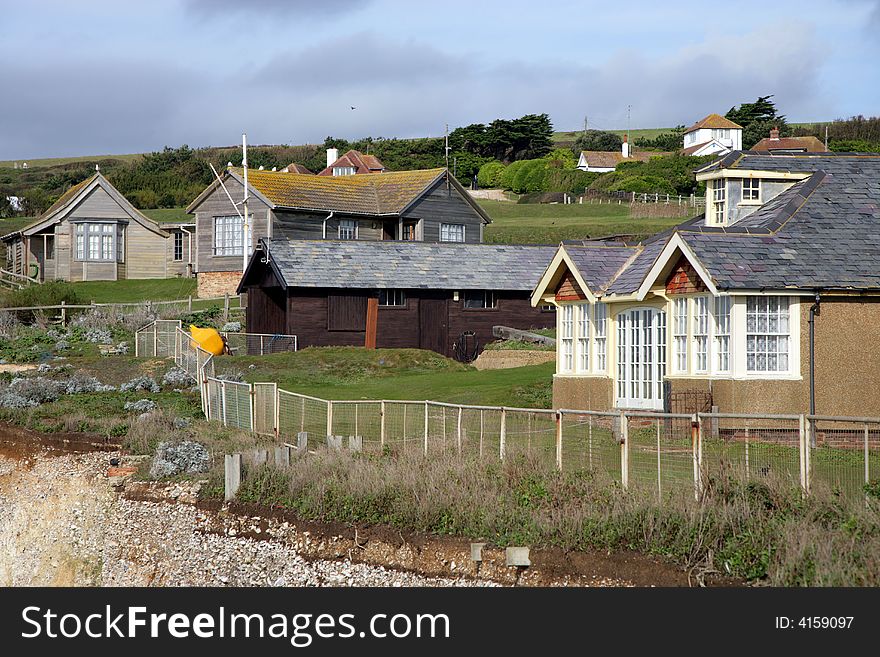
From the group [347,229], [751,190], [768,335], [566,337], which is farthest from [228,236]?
[768,335]

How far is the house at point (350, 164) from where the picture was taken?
112 m

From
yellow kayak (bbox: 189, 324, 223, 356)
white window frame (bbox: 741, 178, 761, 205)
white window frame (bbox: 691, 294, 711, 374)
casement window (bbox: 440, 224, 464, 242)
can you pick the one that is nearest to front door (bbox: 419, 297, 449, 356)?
yellow kayak (bbox: 189, 324, 223, 356)

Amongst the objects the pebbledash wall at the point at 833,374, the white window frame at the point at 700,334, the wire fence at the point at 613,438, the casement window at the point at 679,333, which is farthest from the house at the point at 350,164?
the pebbledash wall at the point at 833,374

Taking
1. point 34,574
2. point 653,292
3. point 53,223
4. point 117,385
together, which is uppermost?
point 53,223

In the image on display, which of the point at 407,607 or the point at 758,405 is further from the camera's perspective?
the point at 758,405

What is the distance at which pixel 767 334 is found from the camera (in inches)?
934

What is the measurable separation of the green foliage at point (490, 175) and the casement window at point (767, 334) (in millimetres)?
88714

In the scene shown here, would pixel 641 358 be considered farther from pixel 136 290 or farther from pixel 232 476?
pixel 136 290

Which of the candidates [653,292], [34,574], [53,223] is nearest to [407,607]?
[34,574]

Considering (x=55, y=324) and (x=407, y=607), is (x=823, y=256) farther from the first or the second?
(x=55, y=324)

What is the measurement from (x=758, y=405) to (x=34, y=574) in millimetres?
13138

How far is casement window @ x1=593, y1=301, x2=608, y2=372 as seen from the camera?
28000 millimetres

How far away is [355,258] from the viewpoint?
4472cm

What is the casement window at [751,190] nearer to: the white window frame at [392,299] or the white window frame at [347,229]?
the white window frame at [392,299]
